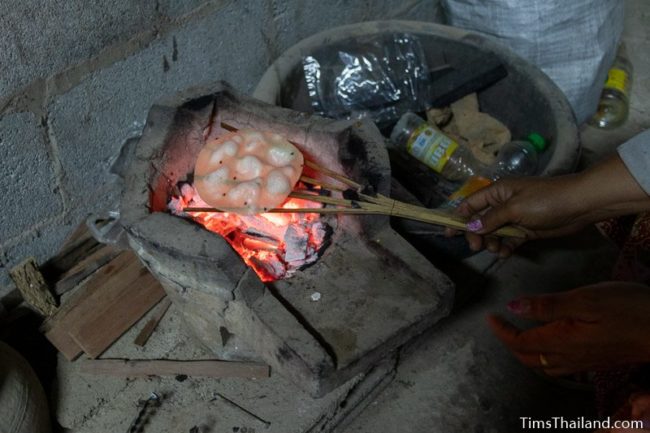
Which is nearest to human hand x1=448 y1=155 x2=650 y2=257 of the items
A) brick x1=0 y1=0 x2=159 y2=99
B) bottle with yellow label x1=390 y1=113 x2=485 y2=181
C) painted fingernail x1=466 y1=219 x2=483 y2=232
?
painted fingernail x1=466 y1=219 x2=483 y2=232

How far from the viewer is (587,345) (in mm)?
1862

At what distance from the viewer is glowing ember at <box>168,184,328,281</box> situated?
221 centimetres

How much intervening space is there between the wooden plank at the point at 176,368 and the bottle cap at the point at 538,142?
65.4 inches

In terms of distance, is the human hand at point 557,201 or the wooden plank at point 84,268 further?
the wooden plank at point 84,268

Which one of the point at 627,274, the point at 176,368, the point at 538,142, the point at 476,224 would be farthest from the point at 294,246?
the point at 538,142

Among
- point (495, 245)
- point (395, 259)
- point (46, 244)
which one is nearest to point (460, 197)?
point (495, 245)

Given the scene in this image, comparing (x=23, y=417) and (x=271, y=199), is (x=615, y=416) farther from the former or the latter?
(x=23, y=417)

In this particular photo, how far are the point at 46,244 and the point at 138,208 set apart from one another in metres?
1.10

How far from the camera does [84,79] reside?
8.53 ft

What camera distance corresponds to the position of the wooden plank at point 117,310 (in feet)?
8.75

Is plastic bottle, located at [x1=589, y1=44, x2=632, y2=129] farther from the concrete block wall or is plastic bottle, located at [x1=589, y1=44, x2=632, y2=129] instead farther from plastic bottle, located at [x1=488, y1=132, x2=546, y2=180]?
the concrete block wall

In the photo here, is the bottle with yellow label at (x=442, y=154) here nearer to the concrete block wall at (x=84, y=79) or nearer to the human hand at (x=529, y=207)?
the human hand at (x=529, y=207)

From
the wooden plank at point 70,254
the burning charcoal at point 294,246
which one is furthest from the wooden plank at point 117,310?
the burning charcoal at point 294,246

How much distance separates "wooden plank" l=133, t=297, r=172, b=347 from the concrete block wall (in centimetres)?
57
